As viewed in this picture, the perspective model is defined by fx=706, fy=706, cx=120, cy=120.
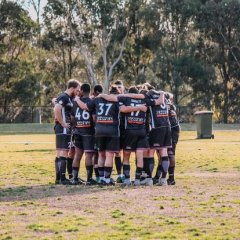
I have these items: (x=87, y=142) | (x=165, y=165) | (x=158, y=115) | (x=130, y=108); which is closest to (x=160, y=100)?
(x=158, y=115)

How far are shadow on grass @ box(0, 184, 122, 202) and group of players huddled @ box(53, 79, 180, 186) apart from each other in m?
0.60

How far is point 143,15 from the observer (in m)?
59.6

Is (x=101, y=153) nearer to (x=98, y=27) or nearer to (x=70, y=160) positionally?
(x=70, y=160)

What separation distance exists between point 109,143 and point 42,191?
1.74 metres

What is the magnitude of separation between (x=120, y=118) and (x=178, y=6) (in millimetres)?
46429

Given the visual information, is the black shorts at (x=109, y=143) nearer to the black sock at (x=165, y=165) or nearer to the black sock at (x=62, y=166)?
the black sock at (x=62, y=166)

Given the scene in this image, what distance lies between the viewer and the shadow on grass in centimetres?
1145

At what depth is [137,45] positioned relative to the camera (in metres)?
62.4

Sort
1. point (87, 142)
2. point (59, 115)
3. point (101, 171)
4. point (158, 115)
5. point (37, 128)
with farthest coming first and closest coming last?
point (37, 128)
point (101, 171)
point (87, 142)
point (158, 115)
point (59, 115)

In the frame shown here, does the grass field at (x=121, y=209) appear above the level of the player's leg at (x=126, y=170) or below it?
below

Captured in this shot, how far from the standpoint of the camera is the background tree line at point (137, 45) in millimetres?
58844

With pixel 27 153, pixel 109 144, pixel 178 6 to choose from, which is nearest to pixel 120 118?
pixel 109 144

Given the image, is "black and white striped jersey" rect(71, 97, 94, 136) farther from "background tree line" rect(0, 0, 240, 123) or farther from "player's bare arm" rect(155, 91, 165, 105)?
"background tree line" rect(0, 0, 240, 123)

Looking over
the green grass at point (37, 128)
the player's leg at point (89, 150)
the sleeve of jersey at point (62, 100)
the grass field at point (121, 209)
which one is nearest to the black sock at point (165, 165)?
the grass field at point (121, 209)
